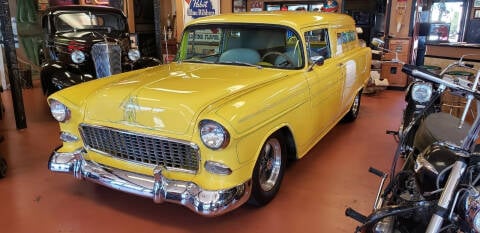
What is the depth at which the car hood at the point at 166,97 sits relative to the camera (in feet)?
7.92

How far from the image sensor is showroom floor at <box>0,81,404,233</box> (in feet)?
8.79

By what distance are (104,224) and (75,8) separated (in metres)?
4.75

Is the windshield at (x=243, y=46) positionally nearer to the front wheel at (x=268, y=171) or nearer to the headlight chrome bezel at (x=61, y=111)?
the front wheel at (x=268, y=171)

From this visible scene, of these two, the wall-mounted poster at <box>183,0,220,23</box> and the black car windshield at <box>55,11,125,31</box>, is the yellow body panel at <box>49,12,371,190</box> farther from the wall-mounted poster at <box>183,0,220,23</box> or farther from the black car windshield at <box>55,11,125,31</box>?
the wall-mounted poster at <box>183,0,220,23</box>

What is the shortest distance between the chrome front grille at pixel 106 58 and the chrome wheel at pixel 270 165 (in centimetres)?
358

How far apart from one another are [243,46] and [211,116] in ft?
5.04

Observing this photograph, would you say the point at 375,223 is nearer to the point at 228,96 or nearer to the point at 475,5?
the point at 228,96

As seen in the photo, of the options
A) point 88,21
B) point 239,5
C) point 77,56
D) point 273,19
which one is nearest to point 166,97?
point 273,19

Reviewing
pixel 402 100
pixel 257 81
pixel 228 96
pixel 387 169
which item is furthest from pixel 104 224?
pixel 402 100

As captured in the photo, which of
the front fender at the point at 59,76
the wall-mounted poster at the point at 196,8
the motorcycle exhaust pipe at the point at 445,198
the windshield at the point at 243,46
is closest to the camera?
the motorcycle exhaust pipe at the point at 445,198

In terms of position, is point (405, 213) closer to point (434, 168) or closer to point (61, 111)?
point (434, 168)

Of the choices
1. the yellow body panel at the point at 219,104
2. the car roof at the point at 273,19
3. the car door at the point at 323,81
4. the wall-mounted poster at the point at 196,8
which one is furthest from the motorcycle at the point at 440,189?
the wall-mounted poster at the point at 196,8

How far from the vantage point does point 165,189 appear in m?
2.40

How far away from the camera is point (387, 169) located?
3674 millimetres
